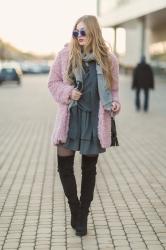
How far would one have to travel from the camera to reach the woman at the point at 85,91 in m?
4.91

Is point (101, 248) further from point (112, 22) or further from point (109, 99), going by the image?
point (112, 22)

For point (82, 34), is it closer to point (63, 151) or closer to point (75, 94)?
point (75, 94)

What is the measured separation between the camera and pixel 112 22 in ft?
133

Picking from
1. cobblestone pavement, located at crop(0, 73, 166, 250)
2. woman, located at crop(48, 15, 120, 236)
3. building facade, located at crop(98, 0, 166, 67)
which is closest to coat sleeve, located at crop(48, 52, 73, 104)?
woman, located at crop(48, 15, 120, 236)

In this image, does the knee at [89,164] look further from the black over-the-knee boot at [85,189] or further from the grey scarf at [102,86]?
the grey scarf at [102,86]

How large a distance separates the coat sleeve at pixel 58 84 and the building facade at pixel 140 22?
2229cm

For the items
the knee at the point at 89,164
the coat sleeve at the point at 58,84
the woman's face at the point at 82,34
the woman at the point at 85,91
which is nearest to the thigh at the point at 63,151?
the woman at the point at 85,91

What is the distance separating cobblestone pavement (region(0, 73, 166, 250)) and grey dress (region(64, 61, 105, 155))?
82 centimetres

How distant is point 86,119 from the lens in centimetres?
498

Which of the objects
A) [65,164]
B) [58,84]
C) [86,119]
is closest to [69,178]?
[65,164]

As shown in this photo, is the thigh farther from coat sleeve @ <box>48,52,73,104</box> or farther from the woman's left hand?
the woman's left hand

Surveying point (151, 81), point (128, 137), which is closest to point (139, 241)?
point (128, 137)

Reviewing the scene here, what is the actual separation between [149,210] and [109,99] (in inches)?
66.3

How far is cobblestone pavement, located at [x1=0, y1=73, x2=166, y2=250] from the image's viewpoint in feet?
16.9
